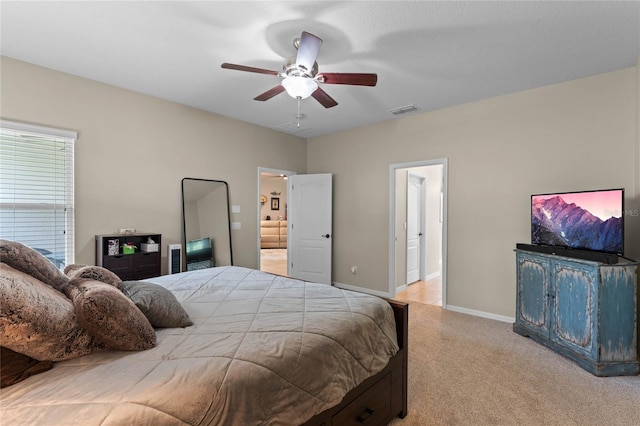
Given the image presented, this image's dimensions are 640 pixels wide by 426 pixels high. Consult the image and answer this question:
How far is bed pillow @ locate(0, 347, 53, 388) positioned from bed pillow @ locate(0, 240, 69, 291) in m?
0.39

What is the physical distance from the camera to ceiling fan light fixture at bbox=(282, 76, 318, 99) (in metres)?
2.34

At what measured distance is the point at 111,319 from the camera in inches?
48.0

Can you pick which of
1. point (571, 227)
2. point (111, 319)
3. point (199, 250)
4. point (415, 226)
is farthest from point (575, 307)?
point (199, 250)

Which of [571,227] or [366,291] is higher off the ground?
[571,227]

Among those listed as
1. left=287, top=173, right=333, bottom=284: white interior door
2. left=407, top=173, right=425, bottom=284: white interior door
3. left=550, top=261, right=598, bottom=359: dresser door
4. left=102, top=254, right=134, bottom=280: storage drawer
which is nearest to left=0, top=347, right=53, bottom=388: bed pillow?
left=102, top=254, right=134, bottom=280: storage drawer

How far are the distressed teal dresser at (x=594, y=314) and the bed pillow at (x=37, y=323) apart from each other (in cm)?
342

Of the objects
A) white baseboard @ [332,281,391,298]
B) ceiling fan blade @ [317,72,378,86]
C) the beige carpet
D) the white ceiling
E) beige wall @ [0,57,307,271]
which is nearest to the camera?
the beige carpet

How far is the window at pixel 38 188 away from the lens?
2.89 meters

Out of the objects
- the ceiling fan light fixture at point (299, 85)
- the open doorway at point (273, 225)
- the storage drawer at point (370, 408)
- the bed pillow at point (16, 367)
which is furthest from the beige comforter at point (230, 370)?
the open doorway at point (273, 225)

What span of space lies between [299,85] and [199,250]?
9.36 ft

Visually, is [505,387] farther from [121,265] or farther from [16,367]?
[121,265]

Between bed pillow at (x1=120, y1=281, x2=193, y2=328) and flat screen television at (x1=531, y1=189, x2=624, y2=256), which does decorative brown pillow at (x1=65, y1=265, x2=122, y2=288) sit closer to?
bed pillow at (x1=120, y1=281, x2=193, y2=328)

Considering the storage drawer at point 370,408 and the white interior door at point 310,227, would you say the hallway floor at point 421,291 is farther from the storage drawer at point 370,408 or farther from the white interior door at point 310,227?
the storage drawer at point 370,408

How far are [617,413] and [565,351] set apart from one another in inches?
29.5
